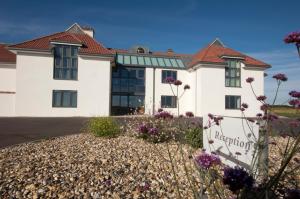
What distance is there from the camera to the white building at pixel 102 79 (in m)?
22.8

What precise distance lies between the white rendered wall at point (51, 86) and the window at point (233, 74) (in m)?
13.0

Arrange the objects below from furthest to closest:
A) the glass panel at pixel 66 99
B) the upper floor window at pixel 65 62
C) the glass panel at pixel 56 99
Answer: the upper floor window at pixel 65 62
the glass panel at pixel 66 99
the glass panel at pixel 56 99

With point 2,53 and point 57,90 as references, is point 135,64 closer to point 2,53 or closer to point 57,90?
point 57,90

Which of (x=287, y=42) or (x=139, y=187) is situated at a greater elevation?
(x=287, y=42)

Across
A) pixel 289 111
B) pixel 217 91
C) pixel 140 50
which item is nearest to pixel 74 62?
pixel 140 50

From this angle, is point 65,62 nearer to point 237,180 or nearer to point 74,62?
point 74,62

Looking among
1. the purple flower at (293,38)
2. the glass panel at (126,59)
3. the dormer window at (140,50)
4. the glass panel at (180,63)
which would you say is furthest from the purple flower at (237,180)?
the dormer window at (140,50)

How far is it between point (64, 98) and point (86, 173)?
19.8 m

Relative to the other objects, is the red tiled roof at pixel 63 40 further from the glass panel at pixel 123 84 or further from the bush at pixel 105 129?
the bush at pixel 105 129

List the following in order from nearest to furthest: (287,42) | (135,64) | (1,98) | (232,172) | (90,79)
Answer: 1. (232,172)
2. (287,42)
3. (1,98)
4. (90,79)
5. (135,64)

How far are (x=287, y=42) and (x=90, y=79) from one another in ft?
76.0

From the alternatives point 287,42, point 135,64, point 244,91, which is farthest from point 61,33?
point 287,42

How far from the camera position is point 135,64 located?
93.4 ft

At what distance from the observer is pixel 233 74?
28.0 m
